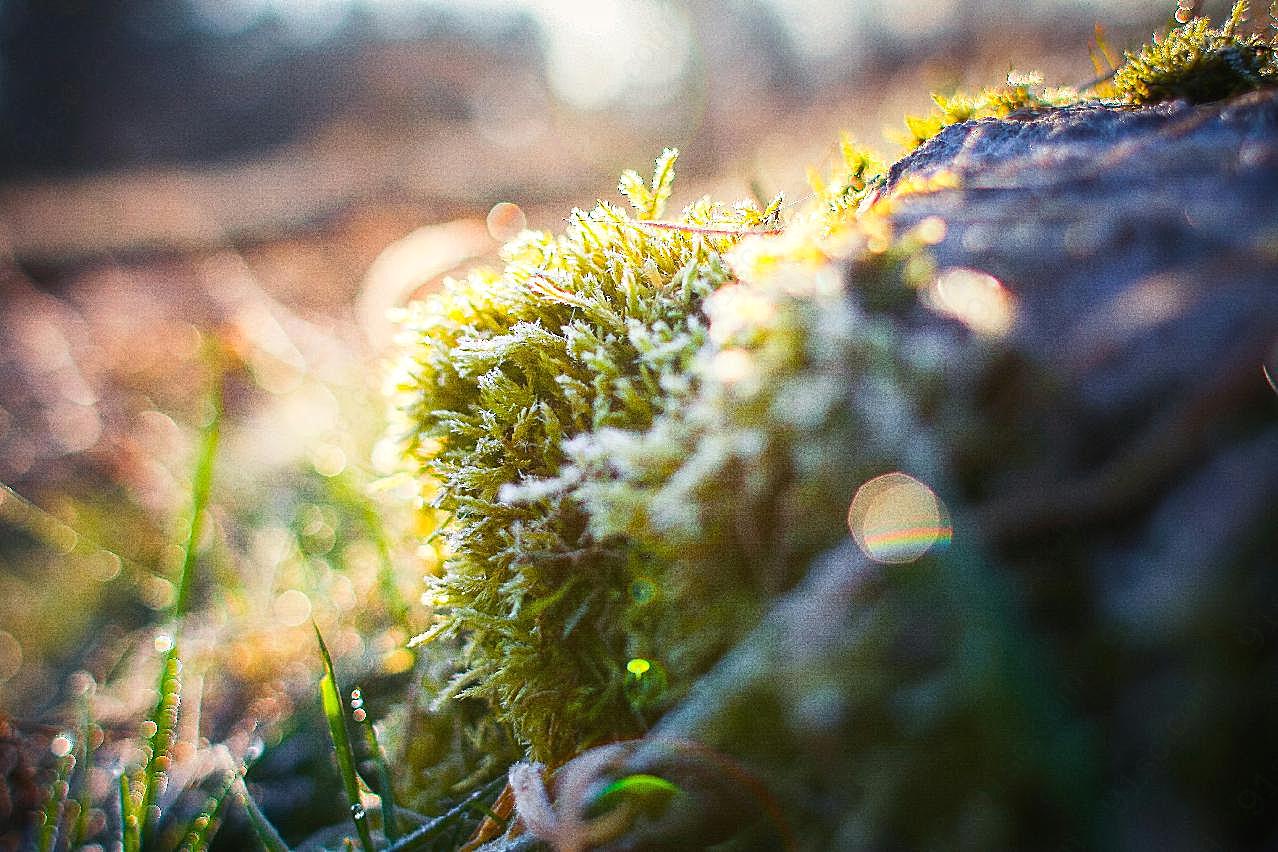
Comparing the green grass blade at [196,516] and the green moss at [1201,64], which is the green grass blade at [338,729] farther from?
the green moss at [1201,64]

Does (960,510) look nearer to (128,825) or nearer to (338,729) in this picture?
(338,729)

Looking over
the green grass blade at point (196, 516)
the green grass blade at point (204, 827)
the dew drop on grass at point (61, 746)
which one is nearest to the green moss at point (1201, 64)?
the green grass blade at point (196, 516)

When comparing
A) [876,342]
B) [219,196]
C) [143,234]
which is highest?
[219,196]

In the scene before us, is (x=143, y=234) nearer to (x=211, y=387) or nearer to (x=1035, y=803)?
(x=211, y=387)

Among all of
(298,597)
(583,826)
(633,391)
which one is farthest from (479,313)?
(298,597)

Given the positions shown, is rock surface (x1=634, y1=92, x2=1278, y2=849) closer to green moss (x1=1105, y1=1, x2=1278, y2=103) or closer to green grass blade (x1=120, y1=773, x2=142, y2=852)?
green moss (x1=1105, y1=1, x2=1278, y2=103)

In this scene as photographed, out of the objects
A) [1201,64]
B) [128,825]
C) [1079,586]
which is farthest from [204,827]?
[1201,64]
